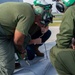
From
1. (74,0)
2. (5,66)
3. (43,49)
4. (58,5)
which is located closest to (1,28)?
(5,66)

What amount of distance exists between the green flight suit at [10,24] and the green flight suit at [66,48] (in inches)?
18.7

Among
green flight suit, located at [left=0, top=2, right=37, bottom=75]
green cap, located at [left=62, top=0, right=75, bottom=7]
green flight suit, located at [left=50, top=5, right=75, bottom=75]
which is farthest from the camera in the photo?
green flight suit, located at [left=0, top=2, right=37, bottom=75]

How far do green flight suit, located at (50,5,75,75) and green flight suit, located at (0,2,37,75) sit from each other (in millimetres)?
476

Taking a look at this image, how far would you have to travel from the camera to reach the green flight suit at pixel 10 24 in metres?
3.25

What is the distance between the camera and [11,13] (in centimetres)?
333

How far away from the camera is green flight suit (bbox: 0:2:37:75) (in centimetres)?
325

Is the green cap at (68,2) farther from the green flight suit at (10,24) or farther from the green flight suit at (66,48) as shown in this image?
the green flight suit at (10,24)

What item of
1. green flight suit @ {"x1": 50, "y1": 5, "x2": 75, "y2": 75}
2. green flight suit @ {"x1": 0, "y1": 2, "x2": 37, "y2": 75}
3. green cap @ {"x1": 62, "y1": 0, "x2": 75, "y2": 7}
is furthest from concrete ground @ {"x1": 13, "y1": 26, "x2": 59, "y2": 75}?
green cap @ {"x1": 62, "y1": 0, "x2": 75, "y2": 7}

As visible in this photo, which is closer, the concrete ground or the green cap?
the green cap

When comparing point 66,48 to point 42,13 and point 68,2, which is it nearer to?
point 68,2

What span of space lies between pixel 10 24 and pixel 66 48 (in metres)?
0.79

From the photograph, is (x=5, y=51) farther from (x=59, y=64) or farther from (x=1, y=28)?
(x=59, y=64)

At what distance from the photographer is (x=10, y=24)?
11.0 feet

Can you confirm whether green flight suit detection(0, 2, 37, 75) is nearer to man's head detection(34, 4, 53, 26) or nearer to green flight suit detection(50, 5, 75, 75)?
man's head detection(34, 4, 53, 26)
